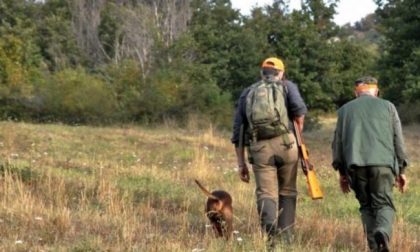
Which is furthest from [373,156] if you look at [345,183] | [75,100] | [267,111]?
[75,100]

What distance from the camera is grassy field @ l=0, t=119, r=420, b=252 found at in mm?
5715

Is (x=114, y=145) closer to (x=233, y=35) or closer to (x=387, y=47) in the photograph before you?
(x=387, y=47)

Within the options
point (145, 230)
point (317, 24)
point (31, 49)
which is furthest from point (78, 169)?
point (31, 49)

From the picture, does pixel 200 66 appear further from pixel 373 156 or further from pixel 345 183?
pixel 373 156

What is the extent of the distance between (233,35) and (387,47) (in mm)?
8673

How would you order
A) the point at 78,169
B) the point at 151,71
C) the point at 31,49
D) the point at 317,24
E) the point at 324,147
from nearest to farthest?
the point at 78,169 → the point at 324,147 → the point at 151,71 → the point at 317,24 → the point at 31,49

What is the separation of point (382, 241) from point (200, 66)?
23.5m

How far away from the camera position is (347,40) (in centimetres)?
3203

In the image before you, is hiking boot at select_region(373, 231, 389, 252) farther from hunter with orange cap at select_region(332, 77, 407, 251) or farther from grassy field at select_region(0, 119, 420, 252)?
grassy field at select_region(0, 119, 420, 252)

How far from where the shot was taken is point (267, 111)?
5.98m

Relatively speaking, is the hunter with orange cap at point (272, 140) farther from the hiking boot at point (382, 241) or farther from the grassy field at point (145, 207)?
the hiking boot at point (382, 241)

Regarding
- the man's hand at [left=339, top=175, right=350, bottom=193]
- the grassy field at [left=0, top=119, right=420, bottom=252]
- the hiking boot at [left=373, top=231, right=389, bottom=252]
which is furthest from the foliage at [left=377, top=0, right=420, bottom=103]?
the hiking boot at [left=373, top=231, right=389, bottom=252]

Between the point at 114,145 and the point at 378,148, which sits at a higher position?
the point at 378,148

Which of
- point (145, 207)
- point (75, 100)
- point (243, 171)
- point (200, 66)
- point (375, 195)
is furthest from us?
point (200, 66)
